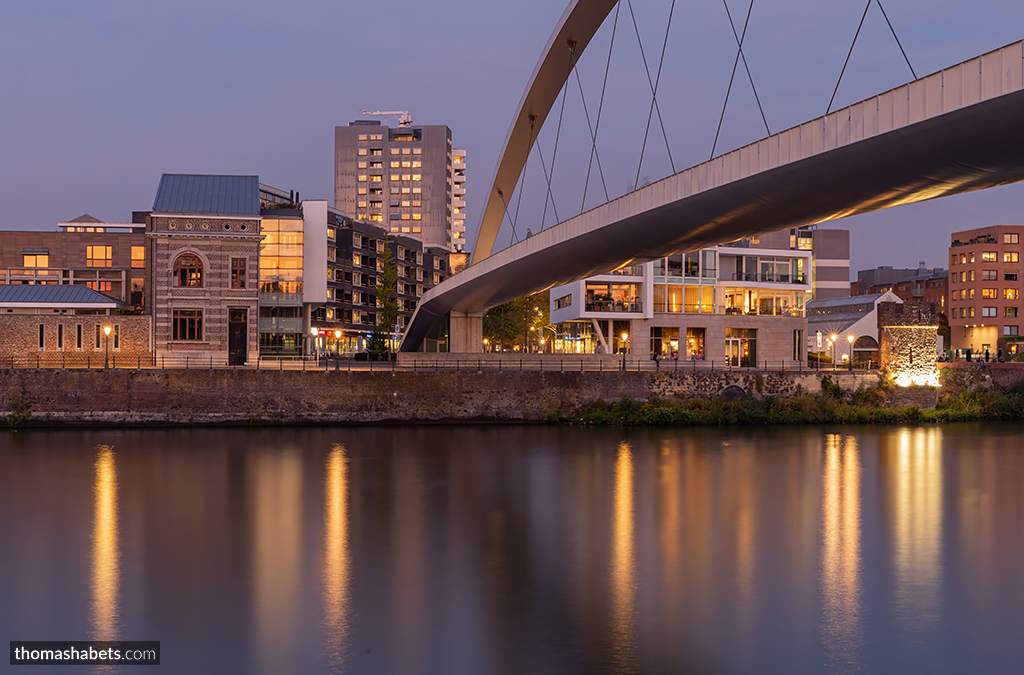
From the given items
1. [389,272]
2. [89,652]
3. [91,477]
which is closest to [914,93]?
[89,652]

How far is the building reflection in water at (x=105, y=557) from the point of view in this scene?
1352cm

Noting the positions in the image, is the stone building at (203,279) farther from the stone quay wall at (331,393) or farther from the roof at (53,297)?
the stone quay wall at (331,393)

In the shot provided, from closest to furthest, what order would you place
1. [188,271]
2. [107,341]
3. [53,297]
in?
[107,341]
[188,271]
[53,297]

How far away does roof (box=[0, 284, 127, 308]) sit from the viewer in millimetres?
49250

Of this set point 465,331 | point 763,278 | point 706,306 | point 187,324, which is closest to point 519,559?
point 187,324

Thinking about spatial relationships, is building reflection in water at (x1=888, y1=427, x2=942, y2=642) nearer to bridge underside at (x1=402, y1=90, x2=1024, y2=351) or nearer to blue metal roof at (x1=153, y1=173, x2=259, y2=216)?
bridge underside at (x1=402, y1=90, x2=1024, y2=351)

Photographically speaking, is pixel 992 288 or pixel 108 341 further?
pixel 992 288

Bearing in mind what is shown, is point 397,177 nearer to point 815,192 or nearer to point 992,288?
point 992,288

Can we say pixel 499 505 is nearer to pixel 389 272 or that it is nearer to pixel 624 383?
pixel 624 383

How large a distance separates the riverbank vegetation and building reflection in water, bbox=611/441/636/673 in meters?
14.4

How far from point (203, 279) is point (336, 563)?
35840mm

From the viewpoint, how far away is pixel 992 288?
99812mm

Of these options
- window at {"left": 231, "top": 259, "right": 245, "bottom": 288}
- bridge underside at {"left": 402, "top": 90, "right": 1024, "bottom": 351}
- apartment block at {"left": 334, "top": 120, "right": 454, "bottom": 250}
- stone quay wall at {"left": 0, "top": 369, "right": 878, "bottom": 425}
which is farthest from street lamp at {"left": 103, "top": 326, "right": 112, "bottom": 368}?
apartment block at {"left": 334, "top": 120, "right": 454, "bottom": 250}

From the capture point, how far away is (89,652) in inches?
484
